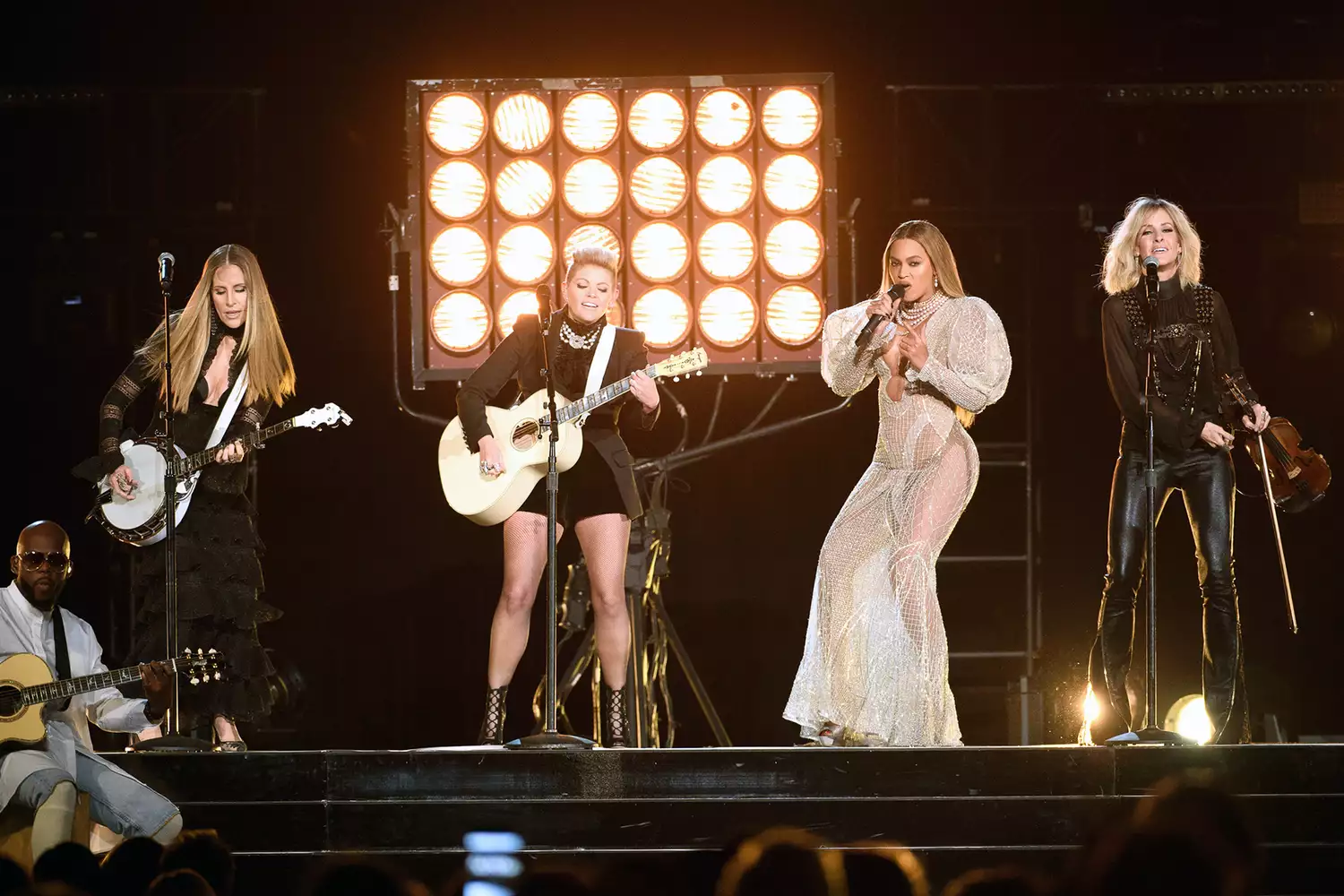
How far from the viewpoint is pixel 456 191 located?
8.41 m

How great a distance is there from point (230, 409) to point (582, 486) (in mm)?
1387

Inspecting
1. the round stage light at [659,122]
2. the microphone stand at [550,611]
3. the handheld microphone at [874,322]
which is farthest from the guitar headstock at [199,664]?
the round stage light at [659,122]

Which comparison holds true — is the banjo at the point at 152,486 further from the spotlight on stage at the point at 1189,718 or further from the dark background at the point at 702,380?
the spotlight on stage at the point at 1189,718

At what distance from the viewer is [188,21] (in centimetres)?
912

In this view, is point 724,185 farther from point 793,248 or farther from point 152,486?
point 152,486

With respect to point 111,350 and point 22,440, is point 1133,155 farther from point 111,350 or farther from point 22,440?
point 22,440

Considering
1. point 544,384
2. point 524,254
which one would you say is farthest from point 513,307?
point 544,384

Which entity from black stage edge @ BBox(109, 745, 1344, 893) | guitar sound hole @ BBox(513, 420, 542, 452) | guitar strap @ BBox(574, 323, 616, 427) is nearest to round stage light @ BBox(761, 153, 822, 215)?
guitar strap @ BBox(574, 323, 616, 427)

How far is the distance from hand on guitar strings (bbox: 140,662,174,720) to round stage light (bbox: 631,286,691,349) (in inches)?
125

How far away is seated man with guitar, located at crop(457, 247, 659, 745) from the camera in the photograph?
642cm

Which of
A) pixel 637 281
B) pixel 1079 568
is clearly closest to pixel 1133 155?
pixel 1079 568

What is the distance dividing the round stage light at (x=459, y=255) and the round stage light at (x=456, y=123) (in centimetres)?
41

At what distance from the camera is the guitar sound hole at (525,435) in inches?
252

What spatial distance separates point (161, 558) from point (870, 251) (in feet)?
14.4
